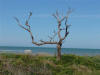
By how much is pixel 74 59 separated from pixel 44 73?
743 cm

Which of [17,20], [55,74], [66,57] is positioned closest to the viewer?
[55,74]

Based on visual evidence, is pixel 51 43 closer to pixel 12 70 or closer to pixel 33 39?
pixel 33 39

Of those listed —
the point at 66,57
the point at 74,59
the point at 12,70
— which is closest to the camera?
the point at 12,70

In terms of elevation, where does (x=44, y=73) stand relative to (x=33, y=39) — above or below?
below

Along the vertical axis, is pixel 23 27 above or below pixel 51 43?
above

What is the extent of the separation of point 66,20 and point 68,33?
1.02m

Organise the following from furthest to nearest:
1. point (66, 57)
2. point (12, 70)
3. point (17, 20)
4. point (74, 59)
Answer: point (17, 20), point (66, 57), point (74, 59), point (12, 70)

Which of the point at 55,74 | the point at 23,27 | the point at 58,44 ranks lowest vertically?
the point at 55,74

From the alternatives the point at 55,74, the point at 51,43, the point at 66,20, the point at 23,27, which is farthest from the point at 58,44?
the point at 55,74

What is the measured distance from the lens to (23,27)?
62.4 feet

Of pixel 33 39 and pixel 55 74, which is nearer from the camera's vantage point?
pixel 55 74

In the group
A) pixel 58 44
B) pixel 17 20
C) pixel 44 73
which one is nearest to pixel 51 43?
pixel 58 44

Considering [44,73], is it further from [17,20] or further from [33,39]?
[17,20]

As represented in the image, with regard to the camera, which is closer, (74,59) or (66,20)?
(74,59)
